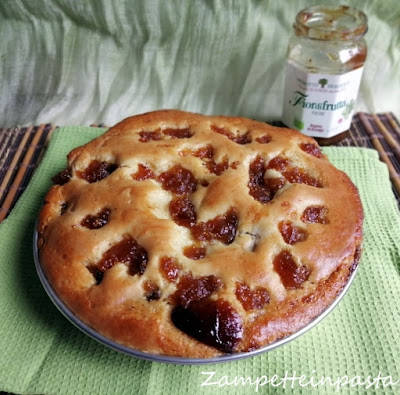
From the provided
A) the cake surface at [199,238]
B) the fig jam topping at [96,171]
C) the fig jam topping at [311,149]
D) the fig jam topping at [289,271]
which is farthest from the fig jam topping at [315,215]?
the fig jam topping at [96,171]

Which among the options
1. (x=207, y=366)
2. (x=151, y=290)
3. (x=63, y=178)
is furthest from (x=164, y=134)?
(x=207, y=366)

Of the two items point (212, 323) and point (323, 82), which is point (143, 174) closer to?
point (212, 323)

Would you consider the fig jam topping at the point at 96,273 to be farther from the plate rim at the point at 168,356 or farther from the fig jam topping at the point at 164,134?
the fig jam topping at the point at 164,134

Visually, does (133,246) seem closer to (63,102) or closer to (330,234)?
(330,234)

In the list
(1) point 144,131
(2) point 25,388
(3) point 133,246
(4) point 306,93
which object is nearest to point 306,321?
(3) point 133,246

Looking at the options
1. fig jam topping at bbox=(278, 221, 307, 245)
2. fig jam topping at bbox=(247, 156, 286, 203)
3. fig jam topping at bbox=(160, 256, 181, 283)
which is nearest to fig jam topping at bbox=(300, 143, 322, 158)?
fig jam topping at bbox=(247, 156, 286, 203)

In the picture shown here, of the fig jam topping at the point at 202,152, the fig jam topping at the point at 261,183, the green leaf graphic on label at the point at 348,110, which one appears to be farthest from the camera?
the green leaf graphic on label at the point at 348,110

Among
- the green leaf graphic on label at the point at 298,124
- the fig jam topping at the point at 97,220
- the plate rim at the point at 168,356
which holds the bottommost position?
the green leaf graphic on label at the point at 298,124
